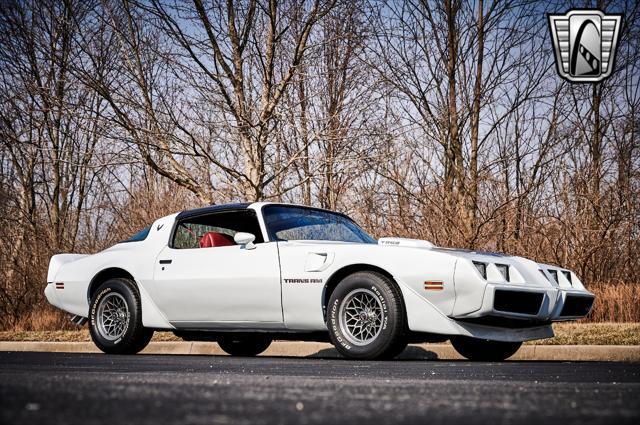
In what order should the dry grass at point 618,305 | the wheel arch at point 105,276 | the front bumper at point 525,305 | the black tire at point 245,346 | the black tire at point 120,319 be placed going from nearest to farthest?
1. the front bumper at point 525,305
2. the black tire at point 120,319
3. the wheel arch at point 105,276
4. the black tire at point 245,346
5. the dry grass at point 618,305

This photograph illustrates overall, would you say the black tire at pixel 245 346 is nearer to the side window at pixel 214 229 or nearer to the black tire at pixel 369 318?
the side window at pixel 214 229

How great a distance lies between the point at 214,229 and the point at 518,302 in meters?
3.29

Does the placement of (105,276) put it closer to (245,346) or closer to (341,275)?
(245,346)

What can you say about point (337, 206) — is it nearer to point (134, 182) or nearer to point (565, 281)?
point (134, 182)

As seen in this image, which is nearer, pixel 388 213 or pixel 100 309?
pixel 100 309

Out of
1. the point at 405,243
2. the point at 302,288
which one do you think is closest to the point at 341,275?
the point at 302,288

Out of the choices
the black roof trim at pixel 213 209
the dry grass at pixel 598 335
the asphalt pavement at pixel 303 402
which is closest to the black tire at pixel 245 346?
the black roof trim at pixel 213 209

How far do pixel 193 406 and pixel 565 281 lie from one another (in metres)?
5.64

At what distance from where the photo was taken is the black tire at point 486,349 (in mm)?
8266

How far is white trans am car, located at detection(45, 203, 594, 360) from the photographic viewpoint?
7105 millimetres

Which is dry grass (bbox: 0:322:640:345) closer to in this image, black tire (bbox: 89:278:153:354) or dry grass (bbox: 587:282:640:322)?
dry grass (bbox: 587:282:640:322)

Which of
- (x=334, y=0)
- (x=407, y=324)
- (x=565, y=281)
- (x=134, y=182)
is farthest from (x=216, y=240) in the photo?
(x=134, y=182)

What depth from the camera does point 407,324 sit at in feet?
23.5

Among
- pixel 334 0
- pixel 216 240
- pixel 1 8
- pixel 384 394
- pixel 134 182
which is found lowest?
pixel 384 394
